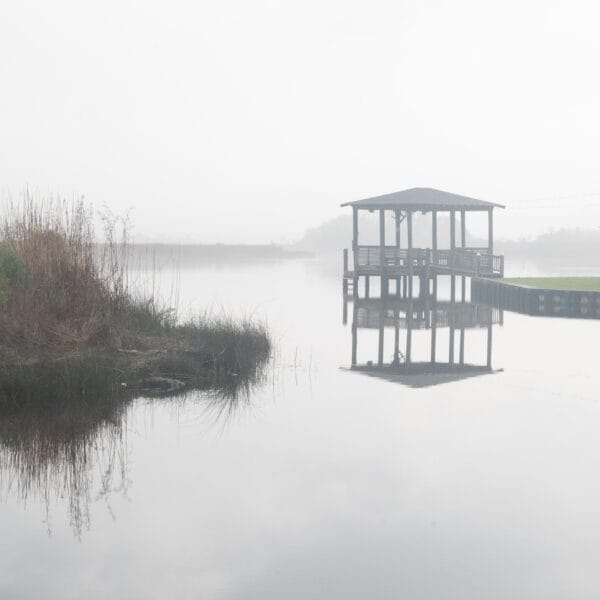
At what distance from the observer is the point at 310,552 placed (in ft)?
20.5

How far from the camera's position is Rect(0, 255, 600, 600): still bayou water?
5816 millimetres

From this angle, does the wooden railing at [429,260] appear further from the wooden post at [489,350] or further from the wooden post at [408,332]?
the wooden post at [489,350]

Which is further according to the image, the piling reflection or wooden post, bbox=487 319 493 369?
wooden post, bbox=487 319 493 369

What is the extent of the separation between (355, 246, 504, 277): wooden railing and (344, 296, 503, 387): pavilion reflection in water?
1.27m

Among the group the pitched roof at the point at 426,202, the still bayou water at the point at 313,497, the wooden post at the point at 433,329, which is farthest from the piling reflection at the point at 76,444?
the pitched roof at the point at 426,202

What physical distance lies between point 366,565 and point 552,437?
14.3 feet

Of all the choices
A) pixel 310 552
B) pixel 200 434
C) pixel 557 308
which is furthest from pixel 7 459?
pixel 557 308

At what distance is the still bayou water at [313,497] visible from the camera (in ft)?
19.1

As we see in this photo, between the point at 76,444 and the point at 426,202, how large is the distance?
85.0ft

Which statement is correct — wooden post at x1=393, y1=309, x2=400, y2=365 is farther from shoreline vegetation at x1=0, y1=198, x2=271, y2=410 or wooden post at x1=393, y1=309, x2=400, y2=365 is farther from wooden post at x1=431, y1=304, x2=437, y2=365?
shoreline vegetation at x1=0, y1=198, x2=271, y2=410

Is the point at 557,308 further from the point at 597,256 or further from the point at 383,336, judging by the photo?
the point at 597,256

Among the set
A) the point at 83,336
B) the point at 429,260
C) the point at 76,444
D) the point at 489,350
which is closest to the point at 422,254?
the point at 429,260

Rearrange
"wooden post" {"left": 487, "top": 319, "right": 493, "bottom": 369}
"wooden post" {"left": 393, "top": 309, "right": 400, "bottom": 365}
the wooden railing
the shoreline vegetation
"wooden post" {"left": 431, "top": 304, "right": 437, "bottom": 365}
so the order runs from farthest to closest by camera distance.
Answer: the wooden railing → "wooden post" {"left": 431, "top": 304, "right": 437, "bottom": 365} → "wooden post" {"left": 393, "top": 309, "right": 400, "bottom": 365} → "wooden post" {"left": 487, "top": 319, "right": 493, "bottom": 369} → the shoreline vegetation

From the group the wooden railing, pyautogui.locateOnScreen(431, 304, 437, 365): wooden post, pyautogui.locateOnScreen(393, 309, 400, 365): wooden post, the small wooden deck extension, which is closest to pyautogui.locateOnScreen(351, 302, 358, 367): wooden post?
pyautogui.locateOnScreen(393, 309, 400, 365): wooden post
